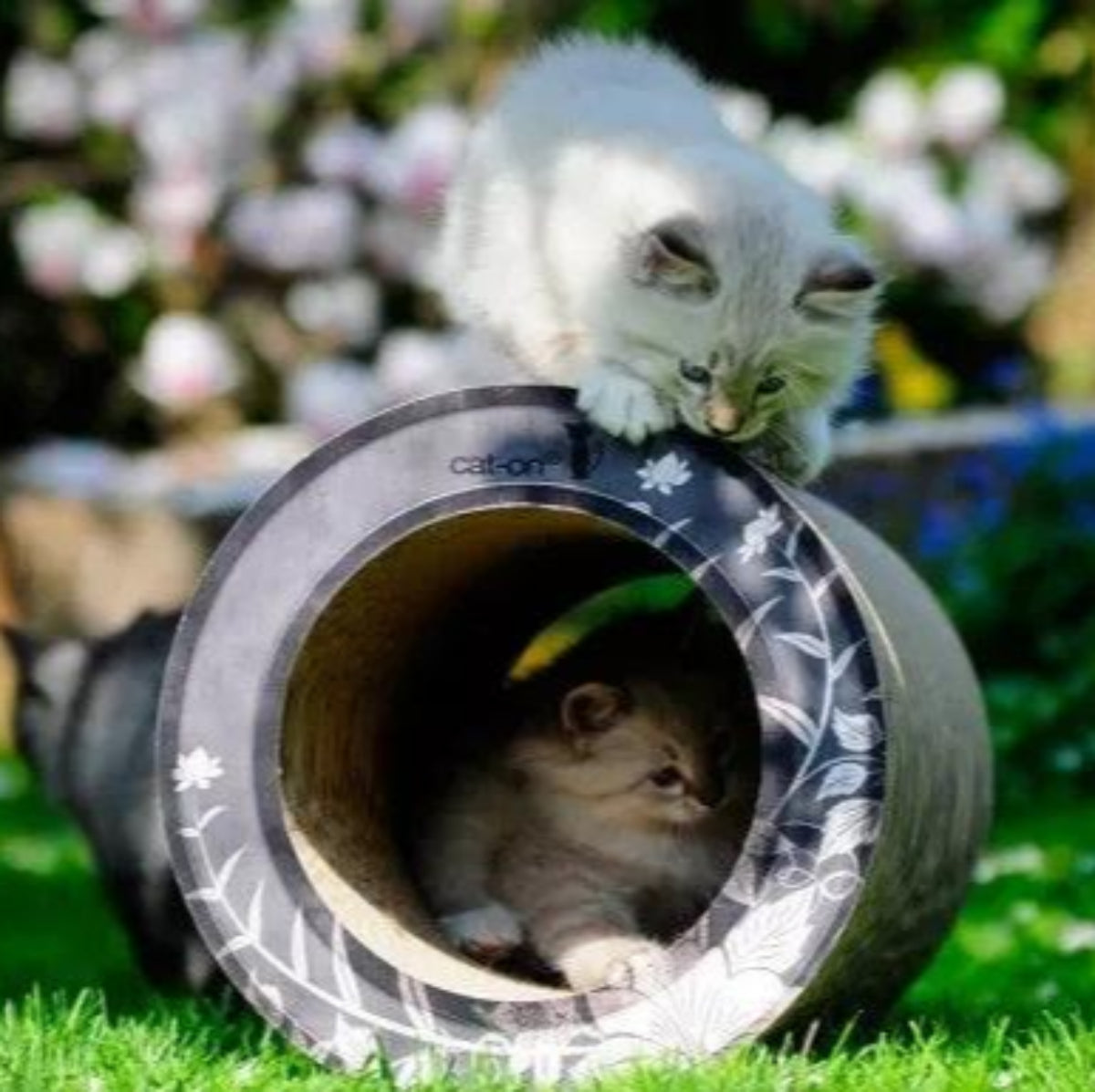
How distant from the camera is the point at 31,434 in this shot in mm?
9852

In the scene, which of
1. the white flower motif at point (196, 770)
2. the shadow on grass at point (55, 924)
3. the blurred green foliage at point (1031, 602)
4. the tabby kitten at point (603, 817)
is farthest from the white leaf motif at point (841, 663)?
the blurred green foliage at point (1031, 602)

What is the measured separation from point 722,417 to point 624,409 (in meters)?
0.19

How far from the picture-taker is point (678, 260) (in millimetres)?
4750

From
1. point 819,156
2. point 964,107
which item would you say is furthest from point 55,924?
point 964,107

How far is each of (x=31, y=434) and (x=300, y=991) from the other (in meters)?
5.77

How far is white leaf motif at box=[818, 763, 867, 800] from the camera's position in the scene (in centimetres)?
416

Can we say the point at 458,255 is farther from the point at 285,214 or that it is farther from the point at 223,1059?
the point at 285,214

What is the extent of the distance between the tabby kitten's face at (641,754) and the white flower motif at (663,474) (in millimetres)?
635

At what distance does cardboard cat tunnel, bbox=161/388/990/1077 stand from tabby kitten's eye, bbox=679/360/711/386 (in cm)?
25

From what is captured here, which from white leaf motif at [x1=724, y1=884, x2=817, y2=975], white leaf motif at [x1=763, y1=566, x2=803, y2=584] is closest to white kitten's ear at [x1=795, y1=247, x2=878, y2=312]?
white leaf motif at [x1=763, y1=566, x2=803, y2=584]

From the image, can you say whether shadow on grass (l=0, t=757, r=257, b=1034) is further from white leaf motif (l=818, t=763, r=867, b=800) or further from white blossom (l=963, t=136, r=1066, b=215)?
white blossom (l=963, t=136, r=1066, b=215)

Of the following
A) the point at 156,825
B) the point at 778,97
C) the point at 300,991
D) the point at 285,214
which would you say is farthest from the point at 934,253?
the point at 300,991

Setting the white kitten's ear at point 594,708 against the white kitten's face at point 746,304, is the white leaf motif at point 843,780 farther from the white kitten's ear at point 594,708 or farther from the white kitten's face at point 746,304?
the white kitten's ear at point 594,708

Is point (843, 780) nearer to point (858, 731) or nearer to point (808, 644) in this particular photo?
point (858, 731)
